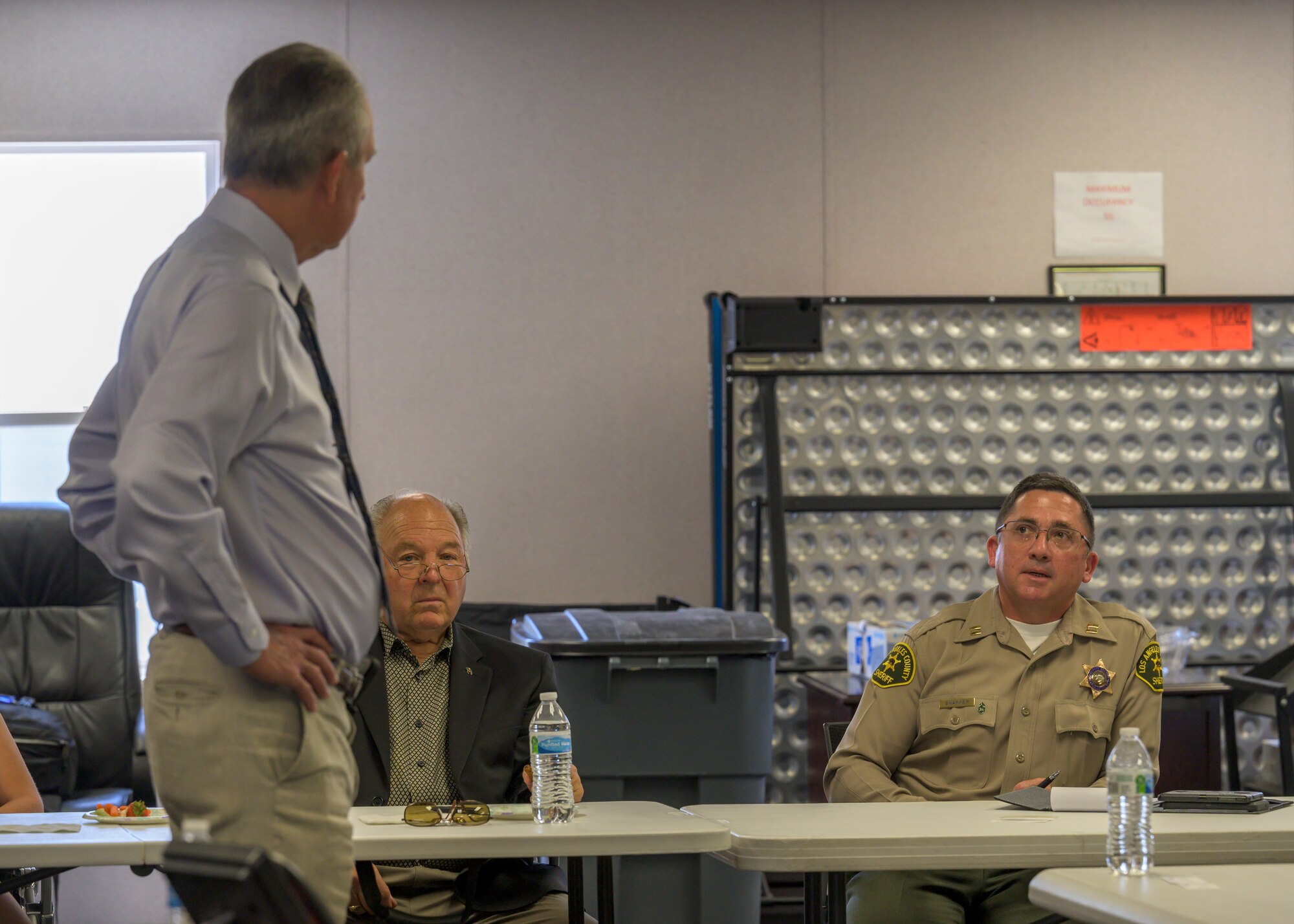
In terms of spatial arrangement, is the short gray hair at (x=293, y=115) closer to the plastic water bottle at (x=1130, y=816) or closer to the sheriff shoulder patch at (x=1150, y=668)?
the plastic water bottle at (x=1130, y=816)

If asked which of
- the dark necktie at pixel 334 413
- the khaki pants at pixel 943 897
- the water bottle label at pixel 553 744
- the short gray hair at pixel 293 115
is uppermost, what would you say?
the short gray hair at pixel 293 115

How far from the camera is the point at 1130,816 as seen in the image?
2.00 meters

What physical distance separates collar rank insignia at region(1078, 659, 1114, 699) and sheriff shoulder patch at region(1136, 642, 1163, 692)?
7cm

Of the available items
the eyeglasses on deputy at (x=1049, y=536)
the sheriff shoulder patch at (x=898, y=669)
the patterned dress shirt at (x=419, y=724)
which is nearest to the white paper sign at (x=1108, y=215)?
the eyeglasses on deputy at (x=1049, y=536)

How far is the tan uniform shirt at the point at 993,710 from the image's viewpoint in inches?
111

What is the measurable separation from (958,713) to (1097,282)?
2.73 meters

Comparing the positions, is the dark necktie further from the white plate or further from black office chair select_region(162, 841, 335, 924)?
the white plate

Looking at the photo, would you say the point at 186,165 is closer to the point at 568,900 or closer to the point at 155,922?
the point at 155,922

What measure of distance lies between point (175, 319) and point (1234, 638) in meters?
4.03

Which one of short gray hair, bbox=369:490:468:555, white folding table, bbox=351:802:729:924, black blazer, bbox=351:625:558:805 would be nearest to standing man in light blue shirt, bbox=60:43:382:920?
white folding table, bbox=351:802:729:924

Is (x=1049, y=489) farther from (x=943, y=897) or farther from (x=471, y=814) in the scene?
(x=471, y=814)

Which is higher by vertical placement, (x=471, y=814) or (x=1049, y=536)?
(x=1049, y=536)

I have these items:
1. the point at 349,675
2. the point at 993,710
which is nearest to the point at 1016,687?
the point at 993,710

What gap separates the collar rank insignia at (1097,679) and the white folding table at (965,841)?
1.59ft
